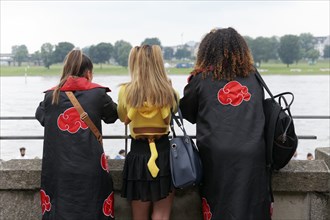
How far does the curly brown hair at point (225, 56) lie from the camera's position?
392 cm

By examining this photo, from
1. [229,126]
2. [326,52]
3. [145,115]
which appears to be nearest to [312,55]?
[326,52]

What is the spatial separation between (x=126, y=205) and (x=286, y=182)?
1339 mm

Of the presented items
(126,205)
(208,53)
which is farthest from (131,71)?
(126,205)

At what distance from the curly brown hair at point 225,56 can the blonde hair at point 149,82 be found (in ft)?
0.93

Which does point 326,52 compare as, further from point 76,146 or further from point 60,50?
point 76,146

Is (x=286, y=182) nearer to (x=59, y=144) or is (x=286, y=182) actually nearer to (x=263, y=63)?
(x=59, y=144)

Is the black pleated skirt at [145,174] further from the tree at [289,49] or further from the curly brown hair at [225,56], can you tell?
the tree at [289,49]

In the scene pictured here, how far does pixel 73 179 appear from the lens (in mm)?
3967

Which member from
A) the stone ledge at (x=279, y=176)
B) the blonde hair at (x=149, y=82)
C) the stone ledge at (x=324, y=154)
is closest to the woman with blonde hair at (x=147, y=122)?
the blonde hair at (x=149, y=82)

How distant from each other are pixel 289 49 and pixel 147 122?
138944 millimetres

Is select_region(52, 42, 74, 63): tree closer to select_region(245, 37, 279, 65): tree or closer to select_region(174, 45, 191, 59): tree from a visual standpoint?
select_region(174, 45, 191, 59): tree

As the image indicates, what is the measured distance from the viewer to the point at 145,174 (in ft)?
12.7

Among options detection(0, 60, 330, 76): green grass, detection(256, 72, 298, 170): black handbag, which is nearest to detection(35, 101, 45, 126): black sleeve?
detection(256, 72, 298, 170): black handbag

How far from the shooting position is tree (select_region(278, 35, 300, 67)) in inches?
5399
